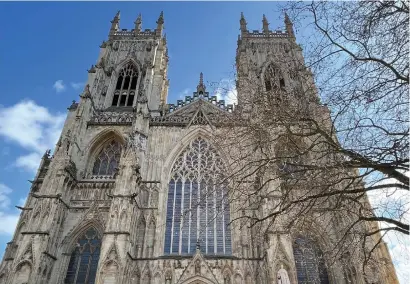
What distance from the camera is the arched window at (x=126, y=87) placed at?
82.4ft

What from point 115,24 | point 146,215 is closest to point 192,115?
point 146,215

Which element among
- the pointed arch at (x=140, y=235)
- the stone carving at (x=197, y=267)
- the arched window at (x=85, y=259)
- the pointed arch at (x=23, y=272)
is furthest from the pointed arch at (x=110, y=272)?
the stone carving at (x=197, y=267)

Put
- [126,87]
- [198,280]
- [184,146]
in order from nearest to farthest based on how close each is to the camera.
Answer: [198,280] → [184,146] → [126,87]

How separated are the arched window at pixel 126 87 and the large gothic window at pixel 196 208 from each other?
825cm

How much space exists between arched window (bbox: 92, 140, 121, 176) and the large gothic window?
437 centimetres

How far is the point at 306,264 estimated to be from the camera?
603 inches

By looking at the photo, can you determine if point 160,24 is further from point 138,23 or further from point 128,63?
point 128,63

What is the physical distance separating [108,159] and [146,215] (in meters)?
6.10

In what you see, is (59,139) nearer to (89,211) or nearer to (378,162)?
(89,211)

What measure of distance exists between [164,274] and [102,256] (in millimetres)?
2997

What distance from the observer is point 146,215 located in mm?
16297

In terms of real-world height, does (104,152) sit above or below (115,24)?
below

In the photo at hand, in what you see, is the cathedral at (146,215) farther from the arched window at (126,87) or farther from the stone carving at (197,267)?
the arched window at (126,87)

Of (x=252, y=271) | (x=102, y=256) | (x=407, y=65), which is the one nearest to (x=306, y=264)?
(x=252, y=271)
